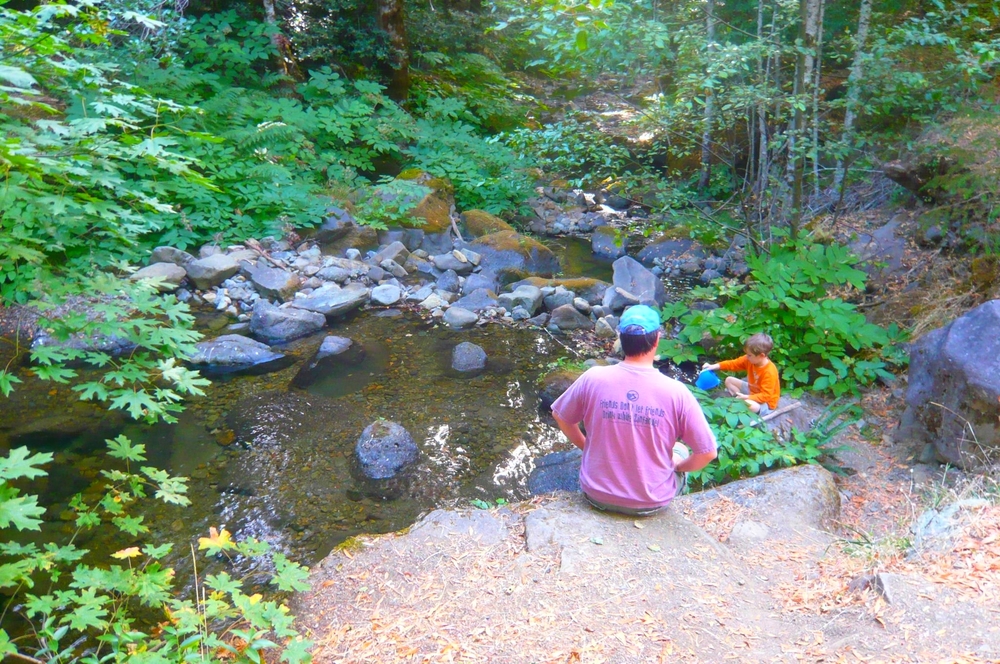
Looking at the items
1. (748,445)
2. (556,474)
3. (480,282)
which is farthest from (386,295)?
(748,445)

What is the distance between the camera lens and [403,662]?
270cm

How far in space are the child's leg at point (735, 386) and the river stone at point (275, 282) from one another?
5.74 meters

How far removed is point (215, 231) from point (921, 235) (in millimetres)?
8893

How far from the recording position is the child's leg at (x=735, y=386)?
574 centimetres

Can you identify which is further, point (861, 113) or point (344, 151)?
point (344, 151)

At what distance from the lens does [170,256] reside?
9.06 metres

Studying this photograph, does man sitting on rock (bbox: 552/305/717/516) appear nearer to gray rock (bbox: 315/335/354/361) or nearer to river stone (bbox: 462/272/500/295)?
gray rock (bbox: 315/335/354/361)

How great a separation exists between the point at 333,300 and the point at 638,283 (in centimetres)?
410

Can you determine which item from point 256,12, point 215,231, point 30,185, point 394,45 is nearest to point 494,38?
point 394,45

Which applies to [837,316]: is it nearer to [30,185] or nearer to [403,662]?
[403,662]

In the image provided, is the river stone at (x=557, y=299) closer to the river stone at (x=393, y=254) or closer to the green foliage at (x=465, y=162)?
the river stone at (x=393, y=254)

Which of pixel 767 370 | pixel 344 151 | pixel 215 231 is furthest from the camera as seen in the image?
pixel 344 151

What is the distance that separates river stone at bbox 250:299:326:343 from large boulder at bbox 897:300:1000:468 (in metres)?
6.35

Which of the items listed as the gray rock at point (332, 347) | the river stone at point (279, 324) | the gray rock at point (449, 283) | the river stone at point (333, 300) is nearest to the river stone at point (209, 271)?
the river stone at point (279, 324)
